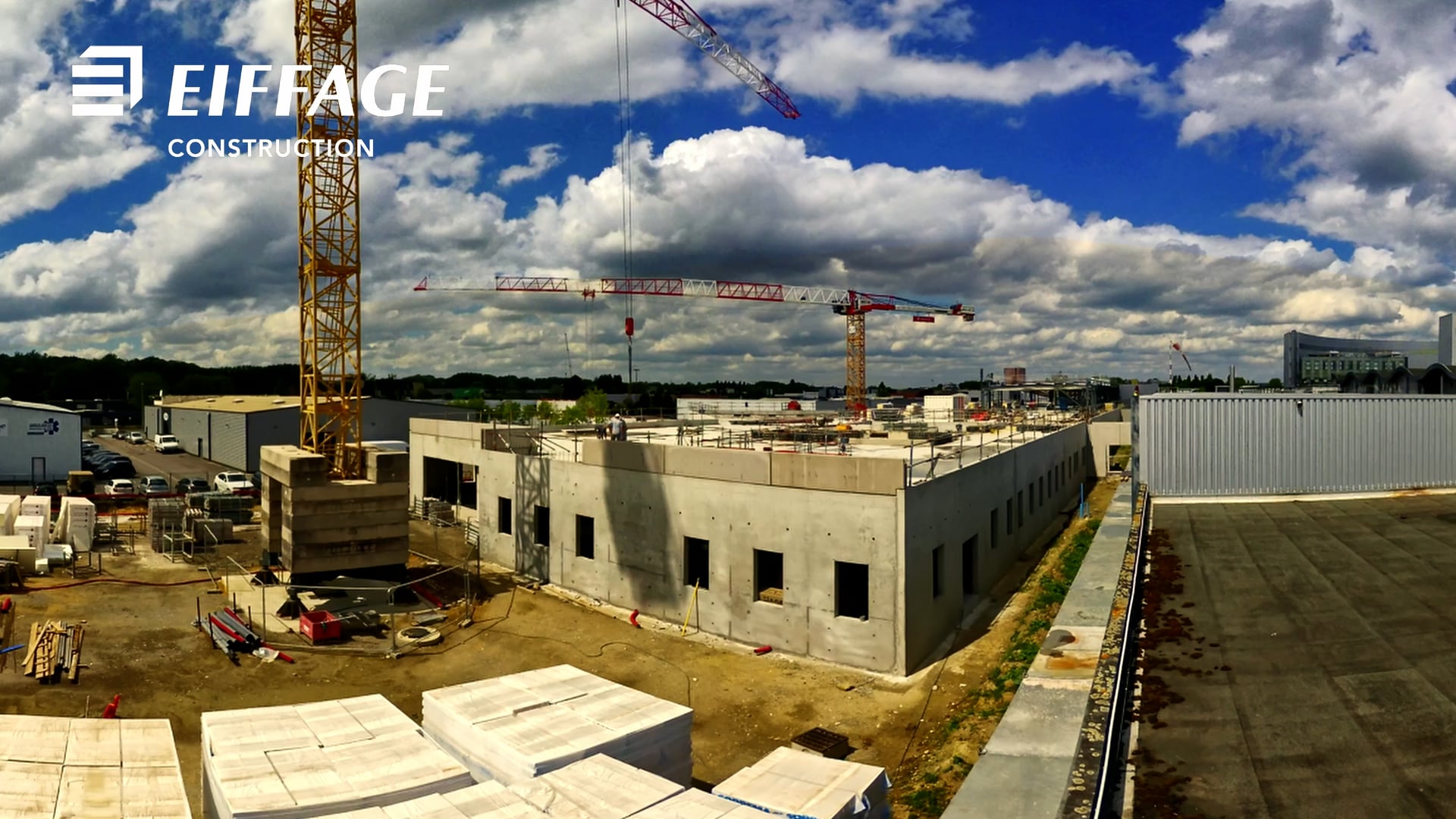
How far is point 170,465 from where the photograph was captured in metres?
64.6

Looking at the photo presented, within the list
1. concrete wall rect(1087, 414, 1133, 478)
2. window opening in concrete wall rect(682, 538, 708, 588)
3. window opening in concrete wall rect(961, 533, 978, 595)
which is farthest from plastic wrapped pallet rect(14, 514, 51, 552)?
concrete wall rect(1087, 414, 1133, 478)

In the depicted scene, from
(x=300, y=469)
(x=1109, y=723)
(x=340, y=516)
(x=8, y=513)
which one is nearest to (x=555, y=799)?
(x=1109, y=723)

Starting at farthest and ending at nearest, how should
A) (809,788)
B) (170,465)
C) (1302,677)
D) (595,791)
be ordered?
1. (170,465)
2. (1302,677)
3. (809,788)
4. (595,791)

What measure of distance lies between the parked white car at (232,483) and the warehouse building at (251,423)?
3.28 meters

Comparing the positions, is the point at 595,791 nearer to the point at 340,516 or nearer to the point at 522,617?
the point at 522,617

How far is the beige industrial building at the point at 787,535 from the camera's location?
18.6m

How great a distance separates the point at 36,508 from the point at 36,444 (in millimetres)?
26323

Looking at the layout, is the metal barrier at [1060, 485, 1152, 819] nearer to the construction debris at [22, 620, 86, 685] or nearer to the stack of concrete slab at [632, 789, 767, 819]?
the stack of concrete slab at [632, 789, 767, 819]

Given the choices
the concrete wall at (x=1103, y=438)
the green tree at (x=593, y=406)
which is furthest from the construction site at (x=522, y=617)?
the green tree at (x=593, y=406)

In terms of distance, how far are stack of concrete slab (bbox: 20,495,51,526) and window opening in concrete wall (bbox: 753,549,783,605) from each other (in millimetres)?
28024

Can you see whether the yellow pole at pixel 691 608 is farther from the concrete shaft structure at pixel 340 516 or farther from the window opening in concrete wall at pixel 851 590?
the concrete shaft structure at pixel 340 516

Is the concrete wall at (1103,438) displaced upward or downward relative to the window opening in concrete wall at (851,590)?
upward

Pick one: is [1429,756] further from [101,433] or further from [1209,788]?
[101,433]

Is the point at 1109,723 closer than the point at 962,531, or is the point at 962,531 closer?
the point at 1109,723
